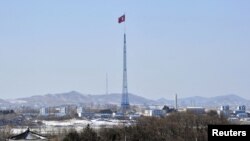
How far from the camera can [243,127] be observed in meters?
17.3

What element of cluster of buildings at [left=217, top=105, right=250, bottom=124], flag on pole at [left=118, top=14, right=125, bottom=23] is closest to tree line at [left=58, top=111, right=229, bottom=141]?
cluster of buildings at [left=217, top=105, right=250, bottom=124]

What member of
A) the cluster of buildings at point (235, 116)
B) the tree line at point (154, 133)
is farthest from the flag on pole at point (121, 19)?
the tree line at point (154, 133)

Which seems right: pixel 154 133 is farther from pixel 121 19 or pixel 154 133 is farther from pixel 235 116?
pixel 235 116

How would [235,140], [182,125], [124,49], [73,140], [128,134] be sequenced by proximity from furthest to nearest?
[124,49] → [182,125] → [128,134] → [73,140] → [235,140]

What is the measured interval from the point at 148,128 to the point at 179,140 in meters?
5.98

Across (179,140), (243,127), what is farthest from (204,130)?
(243,127)

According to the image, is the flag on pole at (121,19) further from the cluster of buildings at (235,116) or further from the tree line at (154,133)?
the tree line at (154,133)

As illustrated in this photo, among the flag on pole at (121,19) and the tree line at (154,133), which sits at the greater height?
the flag on pole at (121,19)

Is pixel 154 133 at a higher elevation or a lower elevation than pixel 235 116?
lower

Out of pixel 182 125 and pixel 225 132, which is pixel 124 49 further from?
pixel 225 132

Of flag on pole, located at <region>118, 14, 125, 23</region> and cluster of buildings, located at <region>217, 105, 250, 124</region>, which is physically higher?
flag on pole, located at <region>118, 14, 125, 23</region>

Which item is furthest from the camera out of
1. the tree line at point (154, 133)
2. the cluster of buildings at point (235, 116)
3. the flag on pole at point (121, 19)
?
the flag on pole at point (121, 19)

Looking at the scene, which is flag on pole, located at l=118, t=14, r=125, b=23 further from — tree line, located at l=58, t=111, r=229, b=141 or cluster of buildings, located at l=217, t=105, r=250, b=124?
tree line, located at l=58, t=111, r=229, b=141

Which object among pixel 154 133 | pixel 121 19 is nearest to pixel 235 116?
pixel 121 19
